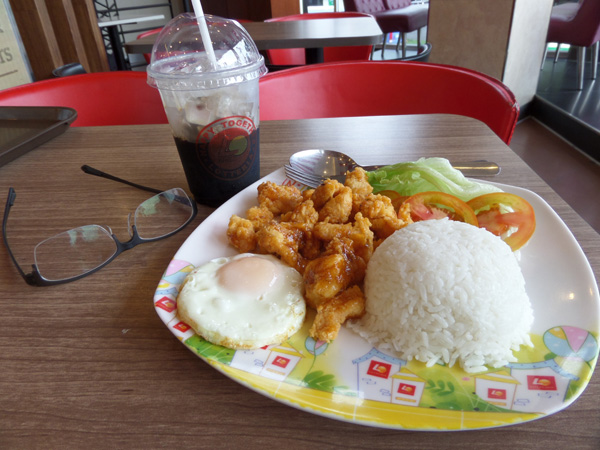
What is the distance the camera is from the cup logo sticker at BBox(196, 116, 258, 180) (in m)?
1.13

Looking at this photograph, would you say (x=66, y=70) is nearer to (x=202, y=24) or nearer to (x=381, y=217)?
(x=202, y=24)

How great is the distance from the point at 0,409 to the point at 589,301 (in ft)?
3.76

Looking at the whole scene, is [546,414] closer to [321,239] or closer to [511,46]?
[321,239]

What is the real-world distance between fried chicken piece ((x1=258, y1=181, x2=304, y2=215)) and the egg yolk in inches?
11.4

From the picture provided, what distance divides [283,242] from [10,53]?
4741 millimetres

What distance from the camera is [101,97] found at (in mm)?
2252

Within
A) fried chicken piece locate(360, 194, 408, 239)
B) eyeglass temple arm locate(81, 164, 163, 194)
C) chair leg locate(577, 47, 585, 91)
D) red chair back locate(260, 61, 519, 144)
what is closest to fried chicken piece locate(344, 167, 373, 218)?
fried chicken piece locate(360, 194, 408, 239)

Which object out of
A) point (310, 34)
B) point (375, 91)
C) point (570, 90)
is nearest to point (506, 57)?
point (570, 90)

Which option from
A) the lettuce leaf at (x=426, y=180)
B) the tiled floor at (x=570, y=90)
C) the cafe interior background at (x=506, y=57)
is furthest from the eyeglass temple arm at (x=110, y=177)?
the tiled floor at (x=570, y=90)

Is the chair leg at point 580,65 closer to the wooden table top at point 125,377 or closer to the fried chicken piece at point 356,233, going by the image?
the wooden table top at point 125,377

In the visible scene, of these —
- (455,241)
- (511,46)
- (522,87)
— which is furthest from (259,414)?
(522,87)

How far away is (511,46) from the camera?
4.47m

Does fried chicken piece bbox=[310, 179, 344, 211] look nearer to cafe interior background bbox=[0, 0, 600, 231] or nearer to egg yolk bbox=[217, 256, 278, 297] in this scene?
egg yolk bbox=[217, 256, 278, 297]

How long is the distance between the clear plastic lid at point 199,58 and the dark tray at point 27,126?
2.84ft
